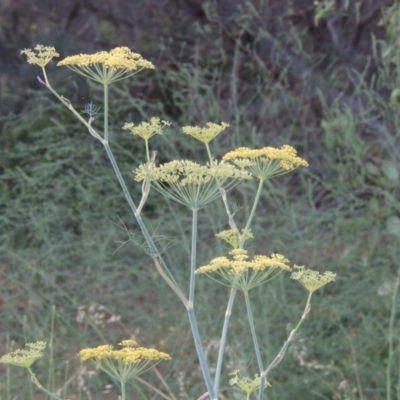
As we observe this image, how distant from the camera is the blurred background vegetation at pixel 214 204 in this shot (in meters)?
3.97

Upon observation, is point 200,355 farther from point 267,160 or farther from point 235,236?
point 267,160

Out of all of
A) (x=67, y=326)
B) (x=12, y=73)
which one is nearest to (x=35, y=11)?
(x=12, y=73)

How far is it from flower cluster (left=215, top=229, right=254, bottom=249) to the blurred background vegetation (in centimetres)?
124

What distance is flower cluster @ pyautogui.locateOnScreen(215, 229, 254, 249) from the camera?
5.88 feet

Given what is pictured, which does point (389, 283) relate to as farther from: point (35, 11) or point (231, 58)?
point (35, 11)

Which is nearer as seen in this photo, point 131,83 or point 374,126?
point 374,126

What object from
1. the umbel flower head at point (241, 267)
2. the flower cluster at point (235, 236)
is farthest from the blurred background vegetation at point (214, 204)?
the umbel flower head at point (241, 267)

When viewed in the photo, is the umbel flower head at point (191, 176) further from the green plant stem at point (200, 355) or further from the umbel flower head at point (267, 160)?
the green plant stem at point (200, 355)

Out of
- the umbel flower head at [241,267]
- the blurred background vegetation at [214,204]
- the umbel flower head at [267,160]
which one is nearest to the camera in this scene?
the umbel flower head at [241,267]

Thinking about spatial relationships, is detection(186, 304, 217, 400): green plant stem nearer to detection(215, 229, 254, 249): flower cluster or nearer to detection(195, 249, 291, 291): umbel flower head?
detection(195, 249, 291, 291): umbel flower head

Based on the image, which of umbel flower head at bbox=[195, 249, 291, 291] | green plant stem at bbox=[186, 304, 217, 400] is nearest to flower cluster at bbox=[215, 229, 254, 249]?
umbel flower head at bbox=[195, 249, 291, 291]

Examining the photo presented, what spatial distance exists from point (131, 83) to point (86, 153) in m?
0.68

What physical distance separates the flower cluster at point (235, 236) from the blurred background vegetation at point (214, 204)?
124 centimetres

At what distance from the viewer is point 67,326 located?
14.3 ft
